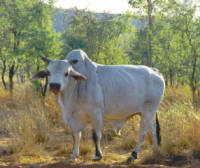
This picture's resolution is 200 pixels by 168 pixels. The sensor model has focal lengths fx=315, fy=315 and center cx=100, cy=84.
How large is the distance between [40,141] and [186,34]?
22.6 feet

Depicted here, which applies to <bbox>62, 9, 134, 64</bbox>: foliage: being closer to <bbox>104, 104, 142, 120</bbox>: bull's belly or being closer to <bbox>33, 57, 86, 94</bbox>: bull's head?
<bbox>104, 104, 142, 120</bbox>: bull's belly

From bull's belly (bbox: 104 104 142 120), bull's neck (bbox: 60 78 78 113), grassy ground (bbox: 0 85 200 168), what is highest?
bull's neck (bbox: 60 78 78 113)

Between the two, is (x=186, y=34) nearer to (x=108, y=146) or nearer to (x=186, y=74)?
(x=186, y=74)

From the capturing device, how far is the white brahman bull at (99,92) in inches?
204

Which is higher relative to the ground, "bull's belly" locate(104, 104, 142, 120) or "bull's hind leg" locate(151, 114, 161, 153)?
"bull's belly" locate(104, 104, 142, 120)

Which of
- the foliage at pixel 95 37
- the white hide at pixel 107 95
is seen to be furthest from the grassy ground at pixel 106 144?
the foliage at pixel 95 37

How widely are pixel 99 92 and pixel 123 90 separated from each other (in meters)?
0.51

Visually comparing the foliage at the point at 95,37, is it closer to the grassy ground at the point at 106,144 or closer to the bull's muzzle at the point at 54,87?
the grassy ground at the point at 106,144

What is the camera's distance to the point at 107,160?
593cm

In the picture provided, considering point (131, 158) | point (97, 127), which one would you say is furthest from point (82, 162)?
point (131, 158)

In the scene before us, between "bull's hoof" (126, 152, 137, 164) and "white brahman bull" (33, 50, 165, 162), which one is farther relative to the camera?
"bull's hoof" (126, 152, 137, 164)

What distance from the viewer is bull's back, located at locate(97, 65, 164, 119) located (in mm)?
5562

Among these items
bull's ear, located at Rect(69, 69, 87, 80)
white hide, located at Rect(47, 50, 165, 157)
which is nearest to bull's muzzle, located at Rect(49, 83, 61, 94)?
white hide, located at Rect(47, 50, 165, 157)

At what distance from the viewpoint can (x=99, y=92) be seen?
212 inches
